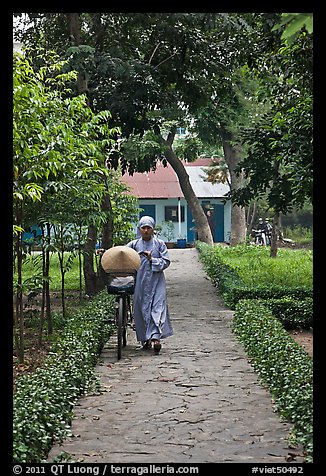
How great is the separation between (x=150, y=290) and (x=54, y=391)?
3.84 meters

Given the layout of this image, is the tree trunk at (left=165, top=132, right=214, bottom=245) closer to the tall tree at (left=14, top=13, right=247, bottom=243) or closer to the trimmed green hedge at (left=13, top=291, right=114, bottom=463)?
the tall tree at (left=14, top=13, right=247, bottom=243)

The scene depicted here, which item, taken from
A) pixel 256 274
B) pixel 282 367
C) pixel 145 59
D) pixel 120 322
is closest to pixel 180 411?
pixel 282 367

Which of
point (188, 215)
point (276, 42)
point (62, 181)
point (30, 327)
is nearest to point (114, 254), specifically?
point (62, 181)

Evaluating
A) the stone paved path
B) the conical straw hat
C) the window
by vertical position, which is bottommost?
the stone paved path

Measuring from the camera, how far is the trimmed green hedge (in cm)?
581

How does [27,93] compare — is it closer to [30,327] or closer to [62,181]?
[62,181]

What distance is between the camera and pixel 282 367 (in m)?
8.04

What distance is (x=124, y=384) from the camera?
29.0 ft

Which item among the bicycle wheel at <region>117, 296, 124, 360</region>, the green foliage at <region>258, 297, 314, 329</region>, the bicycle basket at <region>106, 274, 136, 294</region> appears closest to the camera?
the bicycle wheel at <region>117, 296, 124, 360</region>

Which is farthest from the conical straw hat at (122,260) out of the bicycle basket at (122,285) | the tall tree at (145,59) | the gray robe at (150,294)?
the tall tree at (145,59)

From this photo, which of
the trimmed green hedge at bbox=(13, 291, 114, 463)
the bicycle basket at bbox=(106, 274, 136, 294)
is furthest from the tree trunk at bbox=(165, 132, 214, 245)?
the trimmed green hedge at bbox=(13, 291, 114, 463)

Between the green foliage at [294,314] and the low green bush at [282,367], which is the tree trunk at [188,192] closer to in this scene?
the green foliage at [294,314]

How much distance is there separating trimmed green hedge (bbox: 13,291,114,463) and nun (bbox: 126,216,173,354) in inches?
25.6

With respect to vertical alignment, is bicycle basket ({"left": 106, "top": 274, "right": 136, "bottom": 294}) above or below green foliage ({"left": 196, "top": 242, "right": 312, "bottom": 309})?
above
